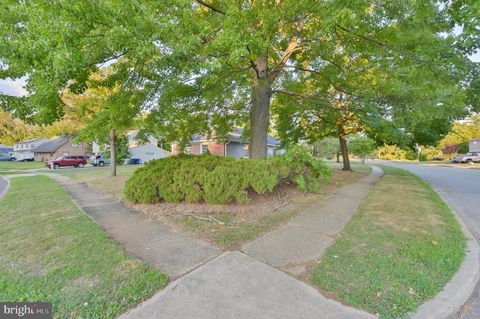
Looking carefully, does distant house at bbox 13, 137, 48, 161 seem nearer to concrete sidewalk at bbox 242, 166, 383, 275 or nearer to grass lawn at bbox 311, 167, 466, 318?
concrete sidewalk at bbox 242, 166, 383, 275

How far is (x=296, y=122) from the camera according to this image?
608 inches

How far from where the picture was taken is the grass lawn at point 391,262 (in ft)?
8.64

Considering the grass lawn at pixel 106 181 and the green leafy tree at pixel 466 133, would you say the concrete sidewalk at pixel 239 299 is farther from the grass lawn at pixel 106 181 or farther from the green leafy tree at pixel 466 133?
the green leafy tree at pixel 466 133

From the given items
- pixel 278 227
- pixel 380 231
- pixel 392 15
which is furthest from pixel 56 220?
pixel 392 15

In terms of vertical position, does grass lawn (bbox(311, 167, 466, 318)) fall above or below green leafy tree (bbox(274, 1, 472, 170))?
below

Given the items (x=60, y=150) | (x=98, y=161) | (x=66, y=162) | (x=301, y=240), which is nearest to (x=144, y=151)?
(x=98, y=161)

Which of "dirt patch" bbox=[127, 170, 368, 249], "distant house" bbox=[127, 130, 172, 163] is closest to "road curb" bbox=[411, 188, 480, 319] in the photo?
"dirt patch" bbox=[127, 170, 368, 249]

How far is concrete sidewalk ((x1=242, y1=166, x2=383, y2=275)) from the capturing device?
137 inches

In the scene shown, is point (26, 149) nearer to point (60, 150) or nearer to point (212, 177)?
point (60, 150)

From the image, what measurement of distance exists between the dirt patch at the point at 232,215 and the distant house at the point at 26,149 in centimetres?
5195

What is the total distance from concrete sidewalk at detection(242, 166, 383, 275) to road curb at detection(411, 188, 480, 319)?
1352 millimetres

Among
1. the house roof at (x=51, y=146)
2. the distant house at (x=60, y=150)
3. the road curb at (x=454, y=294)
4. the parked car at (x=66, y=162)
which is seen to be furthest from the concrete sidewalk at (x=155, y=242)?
the house roof at (x=51, y=146)

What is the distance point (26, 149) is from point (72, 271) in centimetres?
5949

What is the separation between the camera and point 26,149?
152 feet
